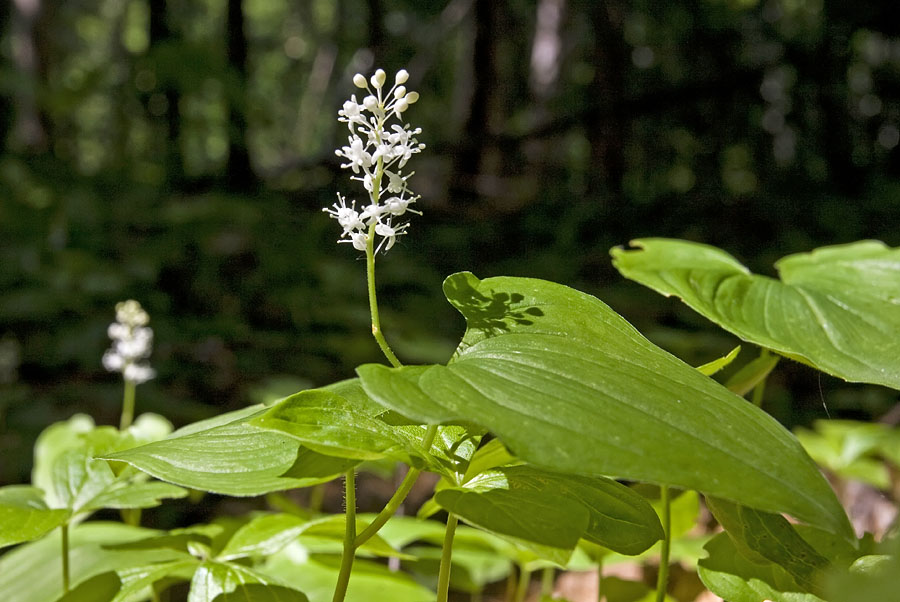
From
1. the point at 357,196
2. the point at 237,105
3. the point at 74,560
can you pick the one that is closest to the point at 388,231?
the point at 74,560

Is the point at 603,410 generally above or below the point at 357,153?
below

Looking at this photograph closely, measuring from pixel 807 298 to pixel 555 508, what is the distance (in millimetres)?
755

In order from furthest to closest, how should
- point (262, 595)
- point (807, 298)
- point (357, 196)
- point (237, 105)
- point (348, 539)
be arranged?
point (357, 196) < point (237, 105) < point (807, 298) < point (262, 595) < point (348, 539)

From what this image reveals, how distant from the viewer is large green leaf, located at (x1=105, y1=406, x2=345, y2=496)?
2.16 ft

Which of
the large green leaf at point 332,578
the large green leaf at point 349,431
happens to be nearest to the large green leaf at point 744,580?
the large green leaf at point 349,431

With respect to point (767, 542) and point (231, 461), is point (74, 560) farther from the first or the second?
point (767, 542)

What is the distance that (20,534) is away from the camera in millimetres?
861

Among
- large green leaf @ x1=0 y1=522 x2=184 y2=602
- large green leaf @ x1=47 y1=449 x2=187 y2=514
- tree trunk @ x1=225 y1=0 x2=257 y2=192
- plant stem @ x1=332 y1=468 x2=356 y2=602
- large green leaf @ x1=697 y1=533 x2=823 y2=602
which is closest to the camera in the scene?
plant stem @ x1=332 y1=468 x2=356 y2=602

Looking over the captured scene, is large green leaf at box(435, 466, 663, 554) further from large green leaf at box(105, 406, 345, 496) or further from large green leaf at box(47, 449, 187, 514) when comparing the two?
large green leaf at box(47, 449, 187, 514)

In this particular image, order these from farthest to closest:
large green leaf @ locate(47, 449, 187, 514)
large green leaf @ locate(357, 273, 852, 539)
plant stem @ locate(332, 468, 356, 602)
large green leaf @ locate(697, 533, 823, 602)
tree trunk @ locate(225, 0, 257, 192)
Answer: tree trunk @ locate(225, 0, 257, 192) < large green leaf @ locate(47, 449, 187, 514) < large green leaf @ locate(697, 533, 823, 602) < plant stem @ locate(332, 468, 356, 602) < large green leaf @ locate(357, 273, 852, 539)

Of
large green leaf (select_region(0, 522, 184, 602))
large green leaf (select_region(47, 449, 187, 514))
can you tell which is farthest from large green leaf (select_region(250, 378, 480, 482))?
large green leaf (select_region(0, 522, 184, 602))

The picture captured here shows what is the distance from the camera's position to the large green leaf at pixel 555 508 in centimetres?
64

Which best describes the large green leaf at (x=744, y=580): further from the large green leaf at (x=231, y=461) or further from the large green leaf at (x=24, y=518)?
the large green leaf at (x=24, y=518)

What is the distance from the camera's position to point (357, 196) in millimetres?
6227
